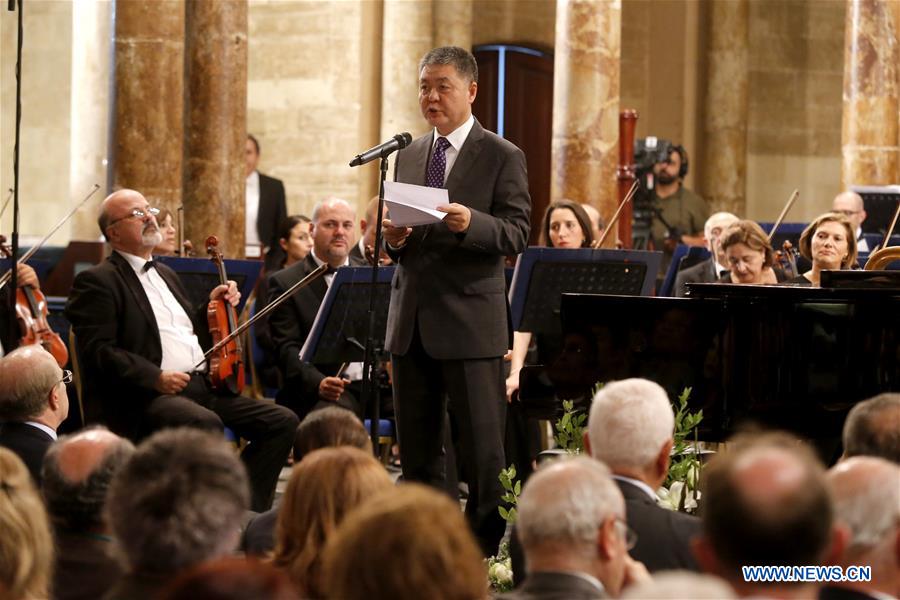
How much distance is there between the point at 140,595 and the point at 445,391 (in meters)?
2.93

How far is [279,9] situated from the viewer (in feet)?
39.8

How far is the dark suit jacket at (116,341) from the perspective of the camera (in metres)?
6.04

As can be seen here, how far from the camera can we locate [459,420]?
5.16m

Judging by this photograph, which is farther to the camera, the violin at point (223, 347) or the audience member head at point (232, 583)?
the violin at point (223, 347)

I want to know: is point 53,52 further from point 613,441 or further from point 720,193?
point 613,441

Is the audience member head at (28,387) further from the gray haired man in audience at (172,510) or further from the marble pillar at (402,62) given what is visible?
the marble pillar at (402,62)

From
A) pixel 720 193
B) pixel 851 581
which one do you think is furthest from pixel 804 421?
pixel 720 193

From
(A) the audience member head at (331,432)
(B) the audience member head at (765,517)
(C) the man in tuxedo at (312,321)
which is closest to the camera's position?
(B) the audience member head at (765,517)

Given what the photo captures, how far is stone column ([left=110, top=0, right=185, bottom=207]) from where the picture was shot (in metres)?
8.27

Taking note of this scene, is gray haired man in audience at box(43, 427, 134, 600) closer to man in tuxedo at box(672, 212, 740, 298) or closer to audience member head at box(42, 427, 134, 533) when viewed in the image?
audience member head at box(42, 427, 134, 533)

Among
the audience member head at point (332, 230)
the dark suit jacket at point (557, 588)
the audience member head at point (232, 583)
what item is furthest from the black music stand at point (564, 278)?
the audience member head at point (232, 583)

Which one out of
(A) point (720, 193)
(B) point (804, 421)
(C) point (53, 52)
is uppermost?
(C) point (53, 52)

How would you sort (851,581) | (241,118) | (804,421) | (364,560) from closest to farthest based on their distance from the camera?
(364,560), (851,581), (804,421), (241,118)

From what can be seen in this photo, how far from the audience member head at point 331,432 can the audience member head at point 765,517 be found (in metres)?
1.63
